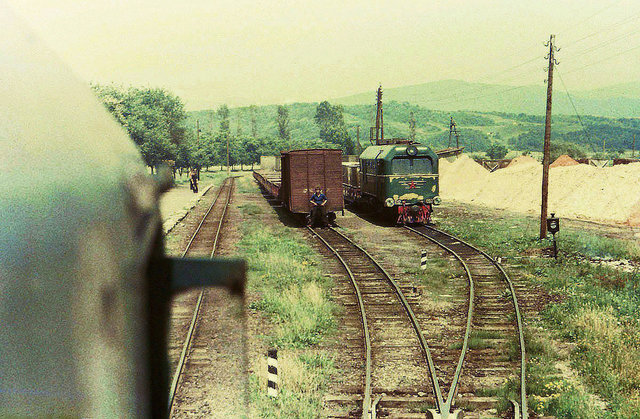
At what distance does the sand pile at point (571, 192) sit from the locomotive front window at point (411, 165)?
13.8 metres

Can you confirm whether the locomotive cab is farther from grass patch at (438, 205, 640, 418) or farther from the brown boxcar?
grass patch at (438, 205, 640, 418)

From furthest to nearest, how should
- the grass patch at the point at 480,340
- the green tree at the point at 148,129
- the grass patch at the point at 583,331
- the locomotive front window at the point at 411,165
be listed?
the green tree at the point at 148,129, the locomotive front window at the point at 411,165, the grass patch at the point at 480,340, the grass patch at the point at 583,331

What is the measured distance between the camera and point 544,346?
11055mm

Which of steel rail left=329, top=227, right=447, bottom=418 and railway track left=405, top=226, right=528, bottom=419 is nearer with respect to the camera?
steel rail left=329, top=227, right=447, bottom=418

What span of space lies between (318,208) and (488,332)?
1581 cm

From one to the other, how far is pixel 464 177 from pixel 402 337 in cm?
4563

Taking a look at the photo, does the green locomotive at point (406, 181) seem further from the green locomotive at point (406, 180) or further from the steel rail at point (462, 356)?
the steel rail at point (462, 356)

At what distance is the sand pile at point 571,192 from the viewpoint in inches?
1374

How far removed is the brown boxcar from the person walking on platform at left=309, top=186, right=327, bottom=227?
30cm

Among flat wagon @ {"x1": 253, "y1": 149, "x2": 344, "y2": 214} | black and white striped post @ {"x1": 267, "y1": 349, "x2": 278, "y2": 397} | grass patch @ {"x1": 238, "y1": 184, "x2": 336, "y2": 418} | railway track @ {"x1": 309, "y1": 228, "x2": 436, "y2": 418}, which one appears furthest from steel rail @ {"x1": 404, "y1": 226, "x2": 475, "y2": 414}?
flat wagon @ {"x1": 253, "y1": 149, "x2": 344, "y2": 214}

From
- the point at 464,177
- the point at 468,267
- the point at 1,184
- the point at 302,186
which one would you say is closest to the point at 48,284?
the point at 1,184

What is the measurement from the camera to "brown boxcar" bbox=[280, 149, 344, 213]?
26.6m

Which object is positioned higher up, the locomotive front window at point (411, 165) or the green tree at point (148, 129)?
the green tree at point (148, 129)

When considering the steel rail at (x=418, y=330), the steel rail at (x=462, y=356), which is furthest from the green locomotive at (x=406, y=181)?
the steel rail at (x=462, y=356)
